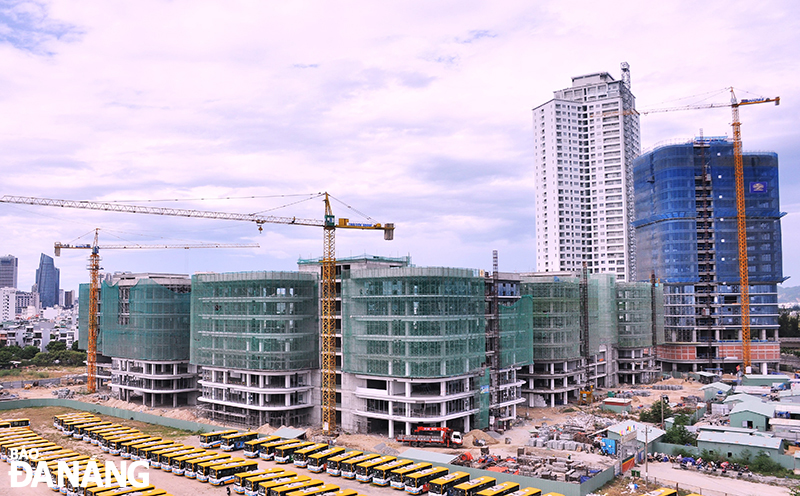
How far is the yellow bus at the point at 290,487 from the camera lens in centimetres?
6330

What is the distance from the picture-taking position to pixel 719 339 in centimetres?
16800

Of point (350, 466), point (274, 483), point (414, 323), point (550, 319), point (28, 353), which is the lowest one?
point (350, 466)

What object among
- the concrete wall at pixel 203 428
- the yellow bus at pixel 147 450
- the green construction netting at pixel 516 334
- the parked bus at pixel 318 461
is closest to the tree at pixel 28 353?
the concrete wall at pixel 203 428

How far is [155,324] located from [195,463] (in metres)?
55.8

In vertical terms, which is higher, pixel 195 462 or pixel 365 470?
pixel 195 462

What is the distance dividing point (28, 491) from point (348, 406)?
4278cm

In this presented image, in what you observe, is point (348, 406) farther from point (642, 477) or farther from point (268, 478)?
point (642, 477)

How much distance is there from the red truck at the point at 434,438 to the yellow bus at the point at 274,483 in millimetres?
20911

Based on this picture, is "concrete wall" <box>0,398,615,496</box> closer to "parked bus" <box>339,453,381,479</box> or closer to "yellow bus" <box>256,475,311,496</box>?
"parked bus" <box>339,453,381,479</box>

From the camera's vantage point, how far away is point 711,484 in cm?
6888

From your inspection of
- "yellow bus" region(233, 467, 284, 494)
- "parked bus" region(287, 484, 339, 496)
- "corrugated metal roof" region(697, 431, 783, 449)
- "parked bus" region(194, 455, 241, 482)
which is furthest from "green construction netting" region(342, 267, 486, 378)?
"corrugated metal roof" region(697, 431, 783, 449)

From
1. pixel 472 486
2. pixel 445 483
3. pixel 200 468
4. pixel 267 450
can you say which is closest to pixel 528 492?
pixel 472 486

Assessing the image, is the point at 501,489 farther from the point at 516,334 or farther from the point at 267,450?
the point at 516,334

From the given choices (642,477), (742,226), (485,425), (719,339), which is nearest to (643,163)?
(742,226)
